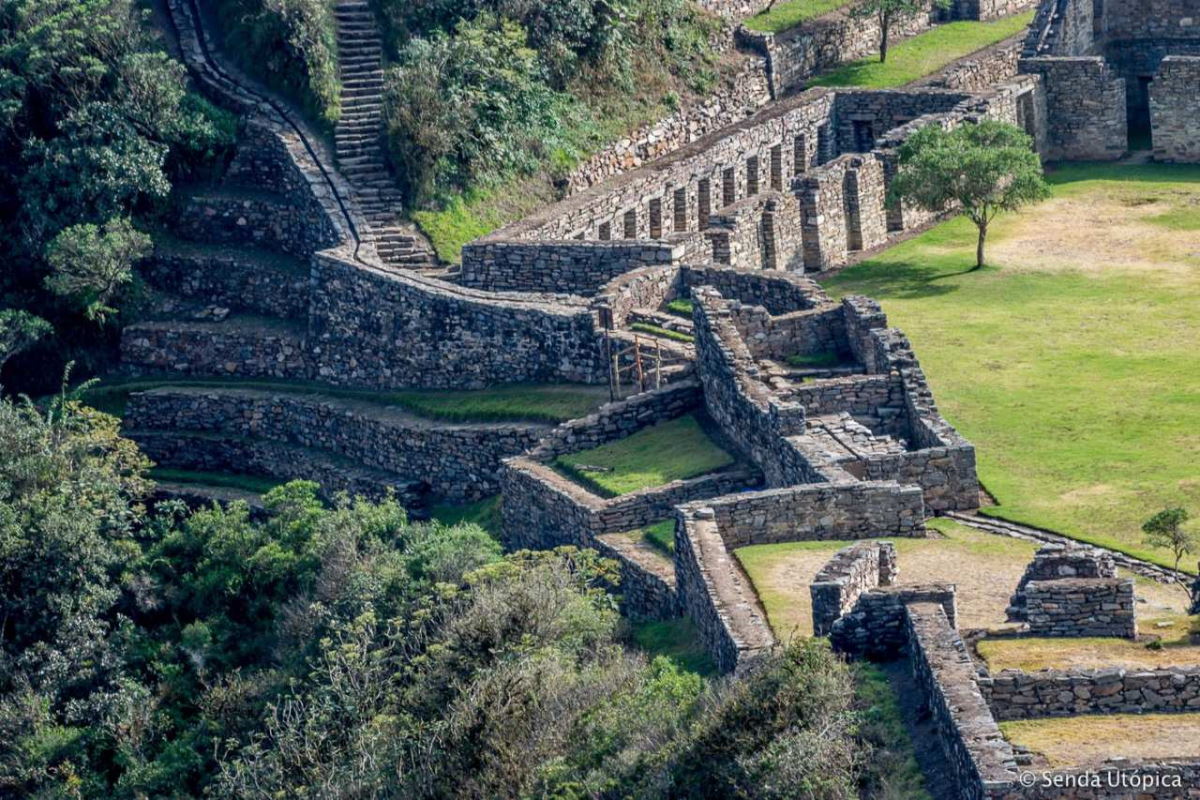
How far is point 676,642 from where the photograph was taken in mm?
47719

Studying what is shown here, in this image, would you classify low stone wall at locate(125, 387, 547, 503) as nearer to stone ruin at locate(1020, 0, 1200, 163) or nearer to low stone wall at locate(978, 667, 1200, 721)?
stone ruin at locate(1020, 0, 1200, 163)

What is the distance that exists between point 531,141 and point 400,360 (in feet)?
30.3

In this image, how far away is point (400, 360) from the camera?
6788cm

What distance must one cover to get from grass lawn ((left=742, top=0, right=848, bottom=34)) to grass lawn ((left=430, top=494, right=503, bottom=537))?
2689cm

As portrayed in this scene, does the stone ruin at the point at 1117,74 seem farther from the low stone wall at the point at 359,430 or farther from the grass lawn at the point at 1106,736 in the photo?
the grass lawn at the point at 1106,736

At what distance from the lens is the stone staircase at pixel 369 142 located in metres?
70.9

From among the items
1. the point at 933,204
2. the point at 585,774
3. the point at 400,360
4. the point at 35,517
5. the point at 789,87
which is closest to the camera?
the point at 585,774

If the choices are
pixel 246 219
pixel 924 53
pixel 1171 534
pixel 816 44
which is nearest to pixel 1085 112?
pixel 924 53

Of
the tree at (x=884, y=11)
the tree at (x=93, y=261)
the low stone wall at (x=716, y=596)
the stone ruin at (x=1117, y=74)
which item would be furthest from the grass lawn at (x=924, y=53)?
the low stone wall at (x=716, y=596)

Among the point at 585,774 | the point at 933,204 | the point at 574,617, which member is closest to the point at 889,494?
the point at 574,617

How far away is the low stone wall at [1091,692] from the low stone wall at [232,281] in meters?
35.7

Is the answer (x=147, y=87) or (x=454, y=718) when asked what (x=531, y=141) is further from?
(x=454, y=718)

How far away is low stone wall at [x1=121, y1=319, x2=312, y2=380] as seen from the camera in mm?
70562

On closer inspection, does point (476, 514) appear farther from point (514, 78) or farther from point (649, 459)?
point (514, 78)
